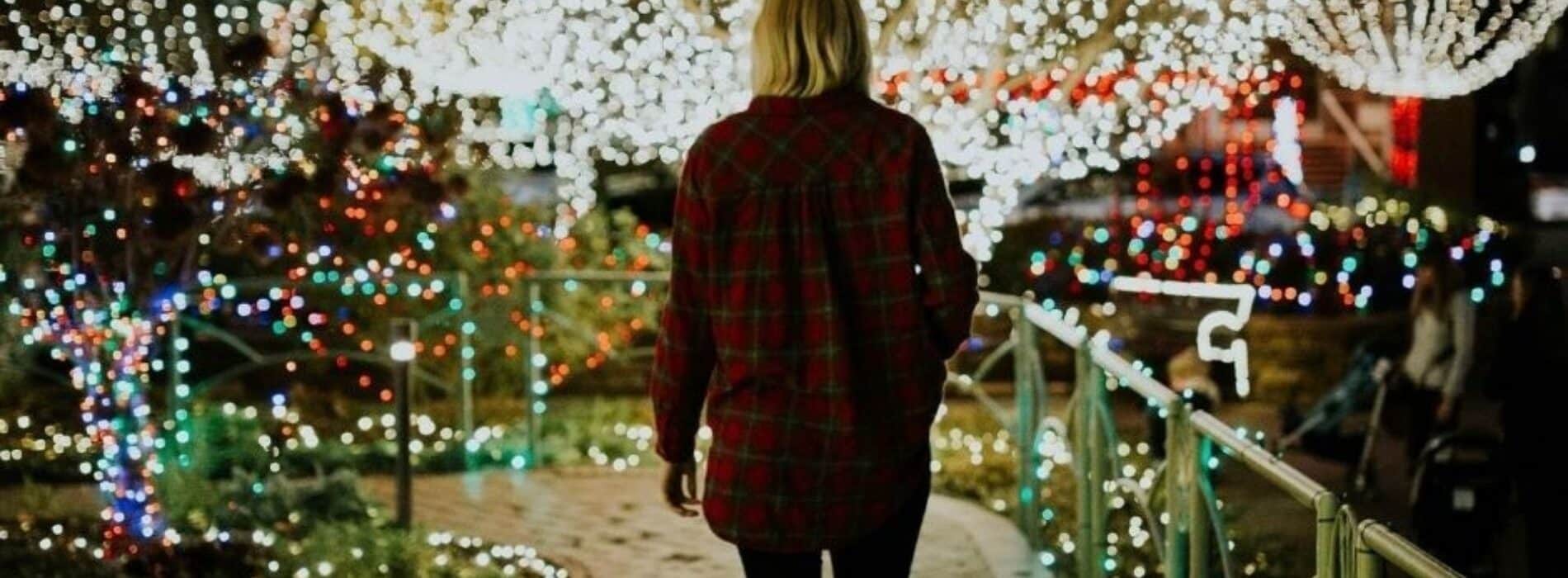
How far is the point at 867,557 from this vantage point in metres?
3.87

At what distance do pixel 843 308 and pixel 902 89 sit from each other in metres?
6.78

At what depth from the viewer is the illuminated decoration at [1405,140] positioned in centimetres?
2008

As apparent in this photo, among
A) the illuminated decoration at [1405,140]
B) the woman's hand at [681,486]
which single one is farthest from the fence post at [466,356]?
the illuminated decoration at [1405,140]

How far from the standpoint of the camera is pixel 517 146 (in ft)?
44.3

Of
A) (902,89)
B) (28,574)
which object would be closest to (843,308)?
(28,574)

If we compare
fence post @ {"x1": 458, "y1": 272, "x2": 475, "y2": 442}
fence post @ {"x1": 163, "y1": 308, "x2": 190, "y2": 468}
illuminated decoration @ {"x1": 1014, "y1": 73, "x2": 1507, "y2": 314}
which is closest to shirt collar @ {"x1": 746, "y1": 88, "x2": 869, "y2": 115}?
fence post @ {"x1": 163, "y1": 308, "x2": 190, "y2": 468}

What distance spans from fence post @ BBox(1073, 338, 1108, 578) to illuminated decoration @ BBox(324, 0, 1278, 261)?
298 centimetres

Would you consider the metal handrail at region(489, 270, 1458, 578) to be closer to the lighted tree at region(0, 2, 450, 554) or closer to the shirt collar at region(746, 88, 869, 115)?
the shirt collar at region(746, 88, 869, 115)

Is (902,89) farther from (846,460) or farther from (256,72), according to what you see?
(846,460)

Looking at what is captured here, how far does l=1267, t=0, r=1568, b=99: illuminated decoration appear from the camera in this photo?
38.3 feet

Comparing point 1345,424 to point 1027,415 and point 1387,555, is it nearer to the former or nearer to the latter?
point 1027,415

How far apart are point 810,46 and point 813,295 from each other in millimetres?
420

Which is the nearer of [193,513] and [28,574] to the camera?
[28,574]

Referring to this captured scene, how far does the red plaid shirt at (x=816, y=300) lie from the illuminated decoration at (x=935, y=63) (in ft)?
19.2
